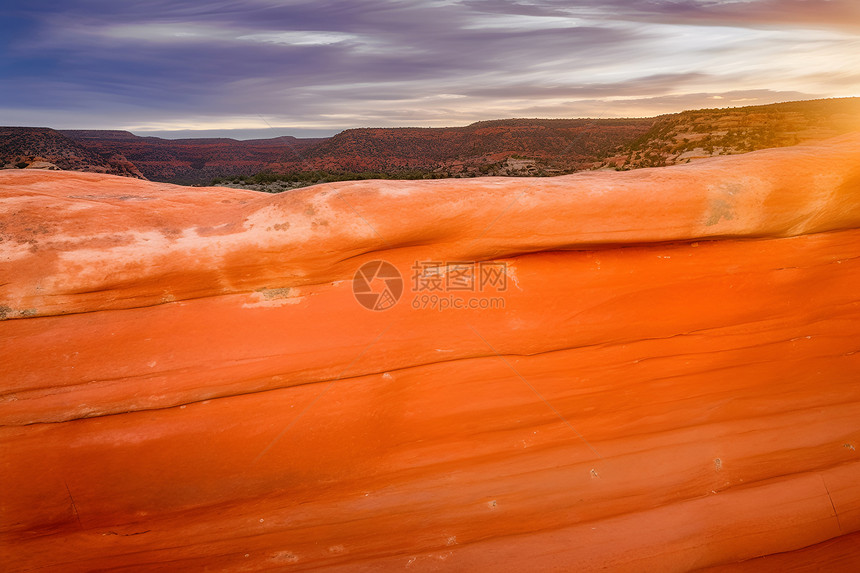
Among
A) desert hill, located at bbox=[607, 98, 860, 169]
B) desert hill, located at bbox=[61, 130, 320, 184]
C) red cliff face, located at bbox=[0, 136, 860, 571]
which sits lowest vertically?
red cliff face, located at bbox=[0, 136, 860, 571]

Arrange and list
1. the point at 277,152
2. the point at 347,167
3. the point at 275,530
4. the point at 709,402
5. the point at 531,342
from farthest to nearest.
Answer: the point at 277,152 < the point at 347,167 < the point at 709,402 < the point at 531,342 < the point at 275,530

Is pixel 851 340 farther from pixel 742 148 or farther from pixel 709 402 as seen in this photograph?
pixel 742 148

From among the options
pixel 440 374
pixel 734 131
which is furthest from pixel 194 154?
pixel 440 374

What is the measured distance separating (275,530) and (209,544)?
64 cm

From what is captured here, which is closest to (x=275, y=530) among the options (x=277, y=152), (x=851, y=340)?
(x=851, y=340)

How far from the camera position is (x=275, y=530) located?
438 centimetres
